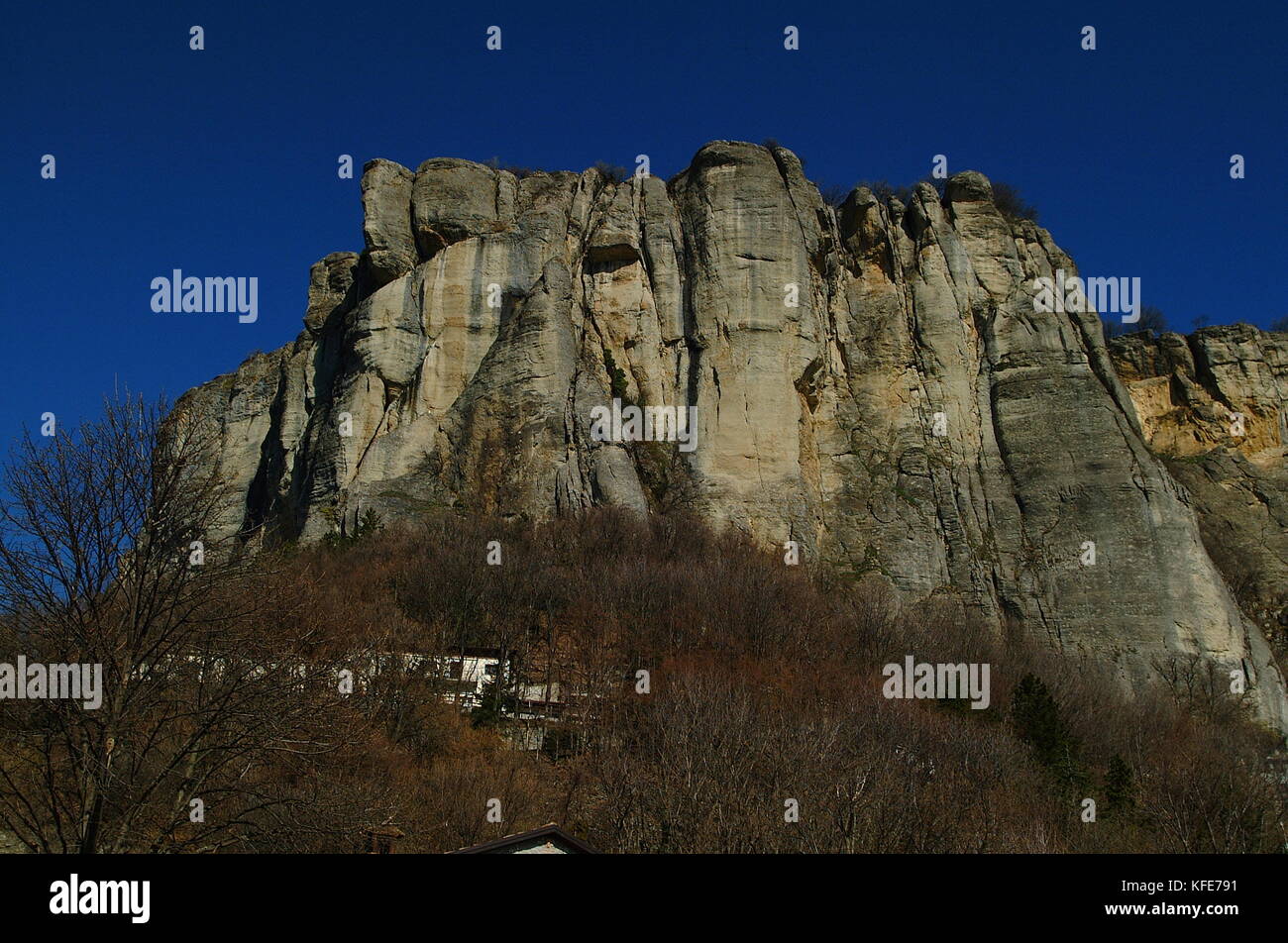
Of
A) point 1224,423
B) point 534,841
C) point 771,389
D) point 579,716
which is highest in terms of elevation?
point 1224,423

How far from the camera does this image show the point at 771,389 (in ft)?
152

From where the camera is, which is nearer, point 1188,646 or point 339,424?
point 1188,646

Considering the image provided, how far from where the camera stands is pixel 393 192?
5025 cm

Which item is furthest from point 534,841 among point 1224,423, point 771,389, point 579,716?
point 1224,423

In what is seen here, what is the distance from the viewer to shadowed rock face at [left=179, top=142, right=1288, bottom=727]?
43.6m

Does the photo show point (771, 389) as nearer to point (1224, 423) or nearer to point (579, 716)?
point (579, 716)

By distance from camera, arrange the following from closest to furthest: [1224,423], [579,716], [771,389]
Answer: [579,716], [771,389], [1224,423]

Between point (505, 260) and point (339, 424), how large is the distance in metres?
10.2

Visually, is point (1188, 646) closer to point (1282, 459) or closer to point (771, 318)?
point (771, 318)

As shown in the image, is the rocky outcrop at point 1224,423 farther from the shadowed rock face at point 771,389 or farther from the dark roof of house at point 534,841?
the dark roof of house at point 534,841

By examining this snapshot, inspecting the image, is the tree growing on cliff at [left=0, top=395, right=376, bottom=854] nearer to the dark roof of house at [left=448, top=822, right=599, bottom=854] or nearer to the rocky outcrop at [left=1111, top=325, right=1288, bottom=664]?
the dark roof of house at [left=448, top=822, right=599, bottom=854]

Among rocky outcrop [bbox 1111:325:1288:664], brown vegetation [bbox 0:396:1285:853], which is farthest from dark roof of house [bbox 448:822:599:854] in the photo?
rocky outcrop [bbox 1111:325:1288:664]

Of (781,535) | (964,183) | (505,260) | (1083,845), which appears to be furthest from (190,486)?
(964,183)
